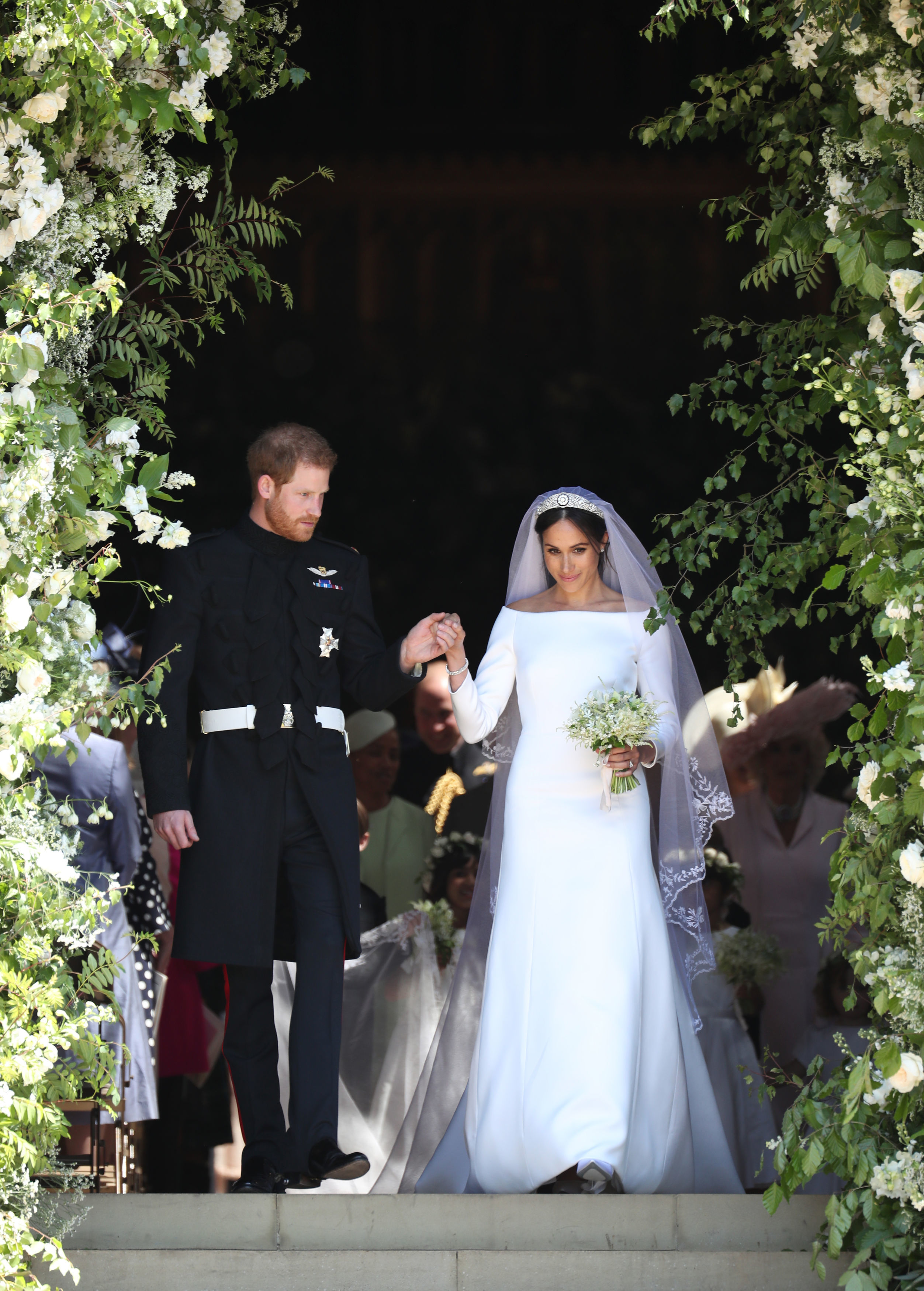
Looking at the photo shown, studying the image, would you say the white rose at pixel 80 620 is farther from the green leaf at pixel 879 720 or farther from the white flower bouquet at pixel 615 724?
the green leaf at pixel 879 720

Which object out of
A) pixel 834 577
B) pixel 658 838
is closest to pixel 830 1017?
pixel 658 838

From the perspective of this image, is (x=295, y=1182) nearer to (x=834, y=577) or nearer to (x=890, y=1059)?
(x=890, y=1059)

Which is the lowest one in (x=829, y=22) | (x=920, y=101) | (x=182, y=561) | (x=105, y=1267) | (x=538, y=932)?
(x=105, y=1267)

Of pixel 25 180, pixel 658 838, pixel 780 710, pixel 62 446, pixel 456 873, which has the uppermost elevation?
pixel 25 180

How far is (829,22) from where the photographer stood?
3.75 m

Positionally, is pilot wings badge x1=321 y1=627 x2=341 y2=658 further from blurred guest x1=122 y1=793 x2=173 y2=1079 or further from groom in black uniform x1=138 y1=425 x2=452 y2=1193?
blurred guest x1=122 y1=793 x2=173 y2=1079

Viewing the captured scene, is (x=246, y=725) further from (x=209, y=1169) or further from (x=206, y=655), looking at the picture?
(x=209, y=1169)

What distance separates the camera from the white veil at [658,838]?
15.5 ft

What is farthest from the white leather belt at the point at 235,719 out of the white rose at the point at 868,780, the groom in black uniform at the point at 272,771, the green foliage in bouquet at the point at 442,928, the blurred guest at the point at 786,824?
the blurred guest at the point at 786,824

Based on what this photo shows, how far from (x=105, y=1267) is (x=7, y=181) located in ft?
8.05

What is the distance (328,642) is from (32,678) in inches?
57.0

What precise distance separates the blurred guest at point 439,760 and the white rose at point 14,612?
3.65 meters

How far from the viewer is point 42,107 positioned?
3.42 m

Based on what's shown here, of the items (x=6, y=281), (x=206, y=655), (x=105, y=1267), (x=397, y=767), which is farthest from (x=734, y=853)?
(x=6, y=281)
